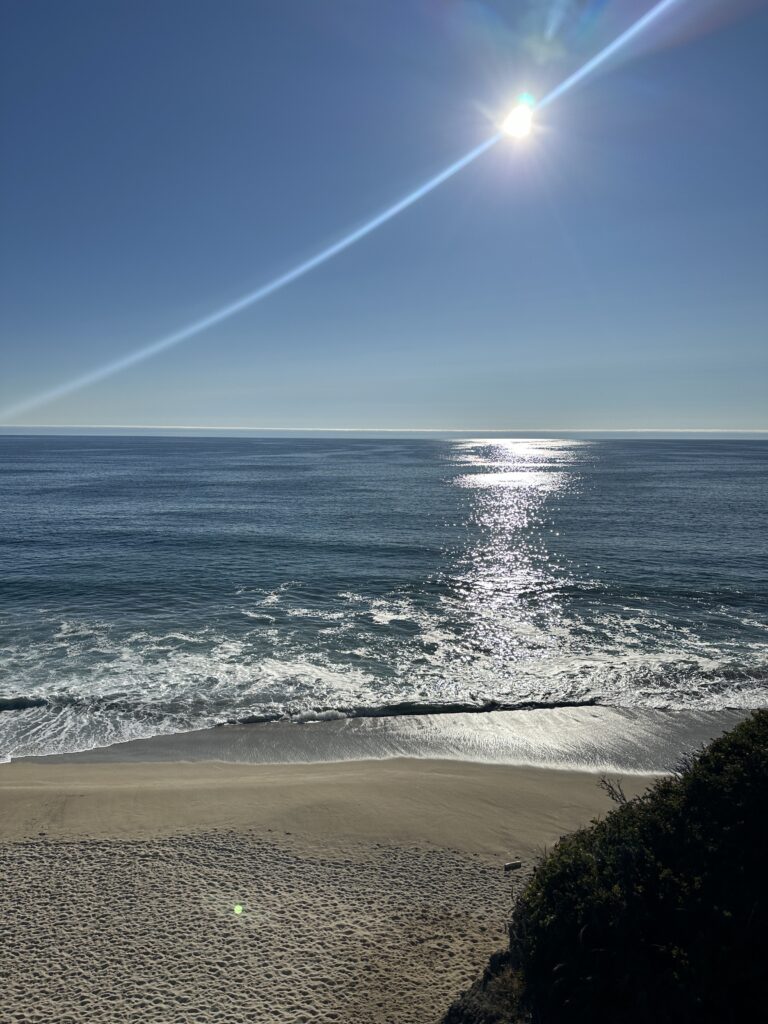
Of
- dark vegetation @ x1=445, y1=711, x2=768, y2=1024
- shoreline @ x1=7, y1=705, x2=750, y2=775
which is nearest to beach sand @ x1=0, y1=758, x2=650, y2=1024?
shoreline @ x1=7, y1=705, x2=750, y2=775

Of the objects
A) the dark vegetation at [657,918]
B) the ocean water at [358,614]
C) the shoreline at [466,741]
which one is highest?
the dark vegetation at [657,918]

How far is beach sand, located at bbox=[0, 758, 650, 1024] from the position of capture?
827 cm

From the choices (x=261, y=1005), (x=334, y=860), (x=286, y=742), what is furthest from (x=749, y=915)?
(x=286, y=742)

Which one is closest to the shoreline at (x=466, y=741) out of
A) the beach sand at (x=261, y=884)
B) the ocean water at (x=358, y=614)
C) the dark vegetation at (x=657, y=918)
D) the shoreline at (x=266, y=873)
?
the shoreline at (x=266, y=873)

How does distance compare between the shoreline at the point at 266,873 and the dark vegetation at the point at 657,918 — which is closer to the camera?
the dark vegetation at the point at 657,918

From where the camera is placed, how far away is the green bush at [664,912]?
5.98 meters

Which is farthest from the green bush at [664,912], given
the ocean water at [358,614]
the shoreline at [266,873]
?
the ocean water at [358,614]

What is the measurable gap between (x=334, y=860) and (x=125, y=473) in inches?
4277

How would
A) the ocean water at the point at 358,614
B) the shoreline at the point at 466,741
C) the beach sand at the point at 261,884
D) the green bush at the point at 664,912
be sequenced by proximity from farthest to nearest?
1. the ocean water at the point at 358,614
2. the shoreline at the point at 466,741
3. the beach sand at the point at 261,884
4. the green bush at the point at 664,912

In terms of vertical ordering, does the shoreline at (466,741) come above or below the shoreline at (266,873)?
below

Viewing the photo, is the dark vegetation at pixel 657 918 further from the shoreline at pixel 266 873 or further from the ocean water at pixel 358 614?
the ocean water at pixel 358 614

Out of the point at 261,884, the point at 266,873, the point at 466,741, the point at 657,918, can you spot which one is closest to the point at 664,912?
the point at 657,918

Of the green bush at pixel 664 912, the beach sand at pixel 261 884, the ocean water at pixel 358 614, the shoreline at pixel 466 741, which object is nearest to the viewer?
the green bush at pixel 664 912

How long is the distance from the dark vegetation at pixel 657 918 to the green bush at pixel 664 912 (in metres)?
0.01
